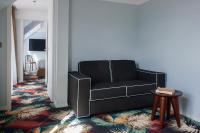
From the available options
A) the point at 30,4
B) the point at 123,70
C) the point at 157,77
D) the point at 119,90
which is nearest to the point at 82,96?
the point at 119,90

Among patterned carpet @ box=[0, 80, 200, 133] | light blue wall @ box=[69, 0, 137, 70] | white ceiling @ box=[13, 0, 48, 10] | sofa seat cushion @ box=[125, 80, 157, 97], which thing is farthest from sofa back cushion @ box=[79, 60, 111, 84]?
white ceiling @ box=[13, 0, 48, 10]

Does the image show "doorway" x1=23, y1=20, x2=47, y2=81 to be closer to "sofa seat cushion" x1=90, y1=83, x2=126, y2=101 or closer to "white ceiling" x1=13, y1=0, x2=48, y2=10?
"white ceiling" x1=13, y1=0, x2=48, y2=10

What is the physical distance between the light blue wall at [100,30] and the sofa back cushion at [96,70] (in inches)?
10.4

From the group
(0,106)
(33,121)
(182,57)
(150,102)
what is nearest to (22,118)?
(33,121)

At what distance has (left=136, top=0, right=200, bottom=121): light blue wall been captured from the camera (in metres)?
2.87

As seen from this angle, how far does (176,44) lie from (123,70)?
1.15 metres

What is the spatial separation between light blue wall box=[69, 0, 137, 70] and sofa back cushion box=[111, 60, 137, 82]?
0.90 feet

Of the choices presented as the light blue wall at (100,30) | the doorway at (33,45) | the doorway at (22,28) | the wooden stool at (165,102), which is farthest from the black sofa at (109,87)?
the doorway at (33,45)

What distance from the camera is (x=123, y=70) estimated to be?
3805 millimetres

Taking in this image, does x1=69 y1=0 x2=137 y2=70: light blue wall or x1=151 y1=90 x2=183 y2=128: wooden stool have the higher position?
x1=69 y1=0 x2=137 y2=70: light blue wall

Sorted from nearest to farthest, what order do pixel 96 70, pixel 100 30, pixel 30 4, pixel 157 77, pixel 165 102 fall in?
1. pixel 165 102
2. pixel 157 77
3. pixel 96 70
4. pixel 100 30
5. pixel 30 4

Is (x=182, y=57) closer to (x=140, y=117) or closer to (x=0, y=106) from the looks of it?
(x=140, y=117)

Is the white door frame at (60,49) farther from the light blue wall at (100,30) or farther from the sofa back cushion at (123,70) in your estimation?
the sofa back cushion at (123,70)

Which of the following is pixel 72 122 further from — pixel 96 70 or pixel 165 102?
pixel 165 102
